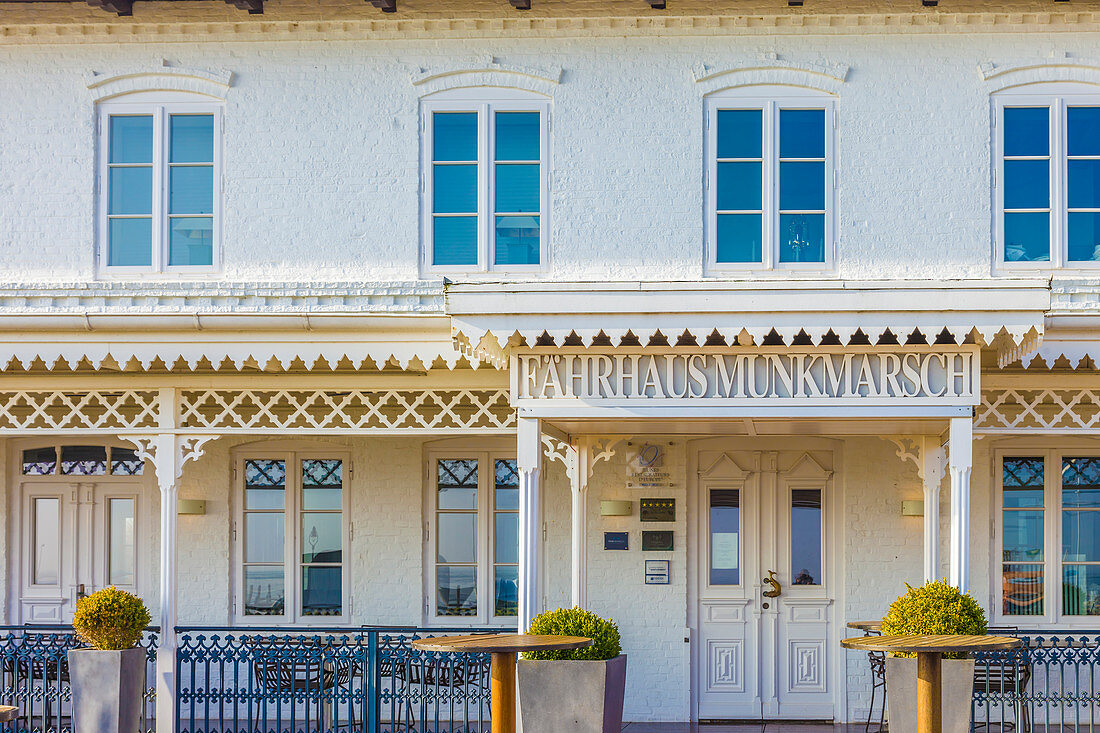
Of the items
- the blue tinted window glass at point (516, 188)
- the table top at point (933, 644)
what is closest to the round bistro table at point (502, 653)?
the table top at point (933, 644)

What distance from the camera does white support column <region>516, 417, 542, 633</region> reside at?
951 cm

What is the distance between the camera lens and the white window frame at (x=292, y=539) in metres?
12.5

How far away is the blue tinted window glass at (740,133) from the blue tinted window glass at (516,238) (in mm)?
1827

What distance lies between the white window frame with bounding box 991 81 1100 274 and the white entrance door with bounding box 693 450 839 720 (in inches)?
103

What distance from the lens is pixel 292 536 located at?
12547mm

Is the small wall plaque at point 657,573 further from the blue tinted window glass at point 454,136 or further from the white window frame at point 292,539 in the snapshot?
the blue tinted window glass at point 454,136

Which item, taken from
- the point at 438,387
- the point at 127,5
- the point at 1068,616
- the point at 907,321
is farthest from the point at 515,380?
the point at 1068,616

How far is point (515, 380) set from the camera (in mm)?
9570

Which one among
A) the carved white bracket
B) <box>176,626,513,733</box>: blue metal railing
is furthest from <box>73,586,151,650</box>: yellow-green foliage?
the carved white bracket

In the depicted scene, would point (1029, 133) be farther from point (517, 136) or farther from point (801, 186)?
point (517, 136)

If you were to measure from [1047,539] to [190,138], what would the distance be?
29.0 feet

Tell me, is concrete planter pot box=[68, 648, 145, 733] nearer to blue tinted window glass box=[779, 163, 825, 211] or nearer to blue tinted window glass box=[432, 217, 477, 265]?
blue tinted window glass box=[432, 217, 477, 265]

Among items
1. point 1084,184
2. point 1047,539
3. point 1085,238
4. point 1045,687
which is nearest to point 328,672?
point 1045,687

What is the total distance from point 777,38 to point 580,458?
4158 mm
